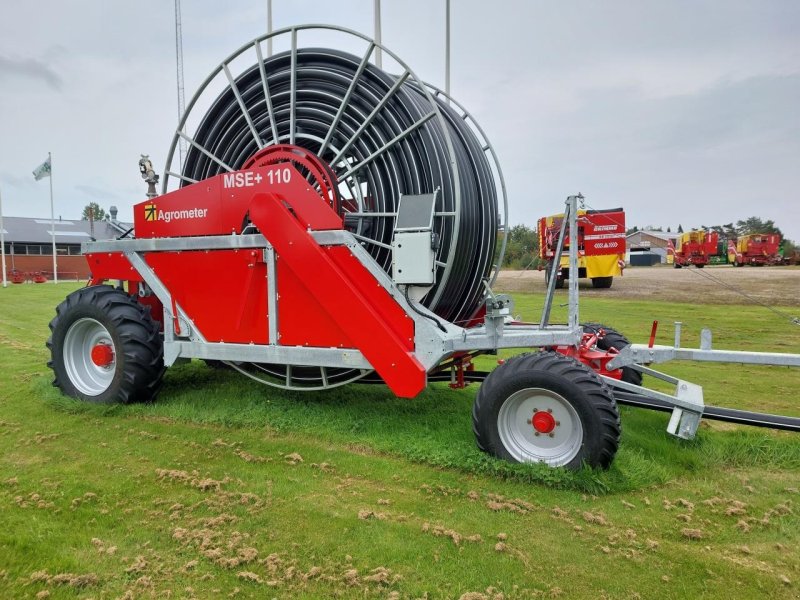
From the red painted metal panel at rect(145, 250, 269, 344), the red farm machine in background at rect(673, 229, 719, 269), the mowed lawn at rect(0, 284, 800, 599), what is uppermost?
the red farm machine in background at rect(673, 229, 719, 269)

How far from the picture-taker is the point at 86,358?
5.27 m

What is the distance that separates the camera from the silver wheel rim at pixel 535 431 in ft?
11.2

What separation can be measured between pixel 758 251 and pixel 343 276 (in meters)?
38.4

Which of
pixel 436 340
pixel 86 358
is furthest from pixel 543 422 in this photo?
pixel 86 358

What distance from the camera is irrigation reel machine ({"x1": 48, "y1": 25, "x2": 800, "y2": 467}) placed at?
3.61m

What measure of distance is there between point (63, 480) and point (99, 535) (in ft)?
2.76

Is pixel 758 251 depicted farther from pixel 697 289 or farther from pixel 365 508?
pixel 365 508

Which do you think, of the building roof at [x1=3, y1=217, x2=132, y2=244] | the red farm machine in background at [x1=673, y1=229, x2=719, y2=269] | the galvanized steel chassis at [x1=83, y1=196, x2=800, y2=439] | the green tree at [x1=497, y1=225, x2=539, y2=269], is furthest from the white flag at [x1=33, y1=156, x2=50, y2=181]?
the red farm machine in background at [x1=673, y1=229, x2=719, y2=269]

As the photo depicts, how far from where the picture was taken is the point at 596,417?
324 cm

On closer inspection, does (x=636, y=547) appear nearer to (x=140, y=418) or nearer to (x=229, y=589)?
(x=229, y=589)

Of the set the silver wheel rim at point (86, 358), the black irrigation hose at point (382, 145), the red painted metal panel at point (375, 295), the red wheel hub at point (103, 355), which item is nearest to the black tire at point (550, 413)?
the red painted metal panel at point (375, 295)

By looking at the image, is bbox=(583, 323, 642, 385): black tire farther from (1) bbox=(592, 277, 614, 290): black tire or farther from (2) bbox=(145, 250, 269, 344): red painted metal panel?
(1) bbox=(592, 277, 614, 290): black tire

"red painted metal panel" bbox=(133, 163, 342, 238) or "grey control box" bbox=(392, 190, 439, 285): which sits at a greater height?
"red painted metal panel" bbox=(133, 163, 342, 238)

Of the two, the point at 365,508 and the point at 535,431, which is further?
the point at 535,431
